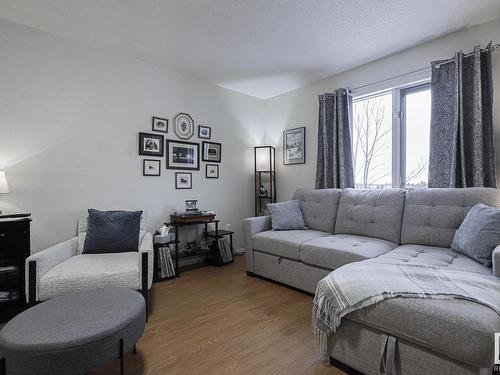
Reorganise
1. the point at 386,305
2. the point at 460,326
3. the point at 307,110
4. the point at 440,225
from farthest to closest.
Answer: the point at 307,110, the point at 440,225, the point at 386,305, the point at 460,326

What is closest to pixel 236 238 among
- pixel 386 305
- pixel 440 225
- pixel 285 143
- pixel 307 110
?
pixel 285 143

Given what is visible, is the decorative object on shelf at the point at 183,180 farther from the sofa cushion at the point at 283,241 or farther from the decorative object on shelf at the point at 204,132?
the sofa cushion at the point at 283,241

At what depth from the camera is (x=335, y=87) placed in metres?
3.47

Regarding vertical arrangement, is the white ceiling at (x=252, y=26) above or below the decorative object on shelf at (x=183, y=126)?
above

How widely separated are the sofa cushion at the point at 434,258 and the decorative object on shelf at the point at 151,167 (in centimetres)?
258

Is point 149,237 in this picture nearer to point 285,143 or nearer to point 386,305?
point 386,305

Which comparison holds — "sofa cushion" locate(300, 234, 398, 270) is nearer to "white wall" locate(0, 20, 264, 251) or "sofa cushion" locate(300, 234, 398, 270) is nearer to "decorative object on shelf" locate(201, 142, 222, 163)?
"white wall" locate(0, 20, 264, 251)

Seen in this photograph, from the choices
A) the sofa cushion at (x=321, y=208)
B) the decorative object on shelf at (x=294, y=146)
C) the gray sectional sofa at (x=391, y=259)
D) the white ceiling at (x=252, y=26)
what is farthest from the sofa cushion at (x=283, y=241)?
the white ceiling at (x=252, y=26)

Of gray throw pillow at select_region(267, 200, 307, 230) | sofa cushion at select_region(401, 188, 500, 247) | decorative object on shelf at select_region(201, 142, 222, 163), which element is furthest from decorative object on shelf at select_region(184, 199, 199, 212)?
sofa cushion at select_region(401, 188, 500, 247)

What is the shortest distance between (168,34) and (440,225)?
3037 millimetres

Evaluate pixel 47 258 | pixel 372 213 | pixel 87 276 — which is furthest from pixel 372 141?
pixel 47 258

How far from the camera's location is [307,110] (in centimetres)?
380

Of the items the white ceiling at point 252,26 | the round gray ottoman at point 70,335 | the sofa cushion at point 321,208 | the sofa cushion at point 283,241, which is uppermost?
the white ceiling at point 252,26

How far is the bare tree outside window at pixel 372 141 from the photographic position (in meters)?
3.09
